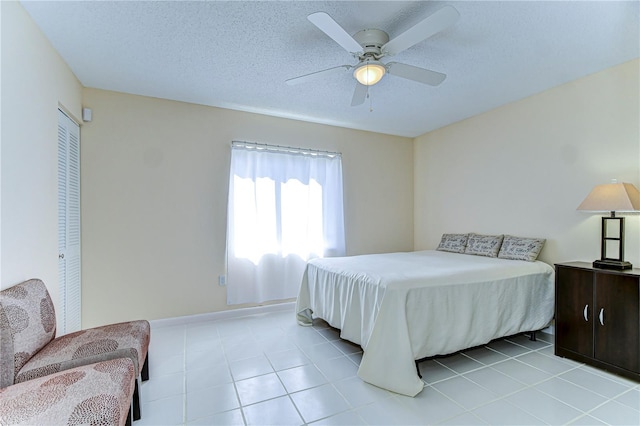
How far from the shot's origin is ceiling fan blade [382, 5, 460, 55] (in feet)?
5.07

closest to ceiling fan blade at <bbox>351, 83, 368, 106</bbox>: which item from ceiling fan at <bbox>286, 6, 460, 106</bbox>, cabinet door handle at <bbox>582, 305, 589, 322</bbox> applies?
ceiling fan at <bbox>286, 6, 460, 106</bbox>

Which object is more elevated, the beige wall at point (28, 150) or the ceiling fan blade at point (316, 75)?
the ceiling fan blade at point (316, 75)

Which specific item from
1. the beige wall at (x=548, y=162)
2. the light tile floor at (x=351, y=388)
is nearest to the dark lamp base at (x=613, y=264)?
the beige wall at (x=548, y=162)

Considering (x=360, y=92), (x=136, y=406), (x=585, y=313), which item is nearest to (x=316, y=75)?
(x=360, y=92)

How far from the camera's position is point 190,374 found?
7.43ft

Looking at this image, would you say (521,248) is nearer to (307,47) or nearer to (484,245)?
(484,245)

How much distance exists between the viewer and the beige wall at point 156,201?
9.92 feet

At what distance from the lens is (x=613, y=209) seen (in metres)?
2.24

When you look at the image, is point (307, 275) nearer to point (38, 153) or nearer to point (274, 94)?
point (274, 94)

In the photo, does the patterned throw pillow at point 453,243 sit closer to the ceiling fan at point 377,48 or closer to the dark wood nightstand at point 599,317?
the dark wood nightstand at point 599,317

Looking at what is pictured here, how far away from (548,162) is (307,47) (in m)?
2.67

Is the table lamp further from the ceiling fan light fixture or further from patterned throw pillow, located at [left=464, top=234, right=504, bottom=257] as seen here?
the ceiling fan light fixture

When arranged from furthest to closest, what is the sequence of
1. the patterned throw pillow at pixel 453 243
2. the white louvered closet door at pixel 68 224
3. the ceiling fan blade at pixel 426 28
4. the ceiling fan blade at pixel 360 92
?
the patterned throw pillow at pixel 453 243 → the white louvered closet door at pixel 68 224 → the ceiling fan blade at pixel 360 92 → the ceiling fan blade at pixel 426 28

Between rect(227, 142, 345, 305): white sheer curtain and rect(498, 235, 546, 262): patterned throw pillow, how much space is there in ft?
6.39
